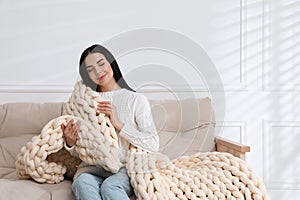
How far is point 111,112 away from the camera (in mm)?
1864

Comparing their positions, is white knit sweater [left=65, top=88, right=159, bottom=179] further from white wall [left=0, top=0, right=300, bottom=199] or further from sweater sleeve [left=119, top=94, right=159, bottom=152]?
white wall [left=0, top=0, right=300, bottom=199]

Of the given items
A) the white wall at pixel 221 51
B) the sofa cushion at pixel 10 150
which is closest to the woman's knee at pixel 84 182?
the sofa cushion at pixel 10 150

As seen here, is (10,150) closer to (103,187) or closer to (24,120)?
(24,120)

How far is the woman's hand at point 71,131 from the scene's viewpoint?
74.3 inches

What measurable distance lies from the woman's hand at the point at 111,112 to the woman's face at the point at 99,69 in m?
0.11

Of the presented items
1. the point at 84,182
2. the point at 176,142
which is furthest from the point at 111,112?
the point at 176,142

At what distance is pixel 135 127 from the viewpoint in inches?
69.7

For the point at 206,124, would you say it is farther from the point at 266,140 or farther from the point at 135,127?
the point at 266,140

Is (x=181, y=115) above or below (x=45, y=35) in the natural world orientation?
below

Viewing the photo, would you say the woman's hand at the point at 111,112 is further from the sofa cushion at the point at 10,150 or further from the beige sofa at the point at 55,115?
the sofa cushion at the point at 10,150

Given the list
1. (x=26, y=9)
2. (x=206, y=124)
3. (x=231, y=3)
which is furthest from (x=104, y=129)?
(x=231, y=3)

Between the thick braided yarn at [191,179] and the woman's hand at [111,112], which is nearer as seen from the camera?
the thick braided yarn at [191,179]

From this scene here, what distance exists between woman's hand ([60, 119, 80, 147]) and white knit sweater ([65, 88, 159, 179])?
3 centimetres

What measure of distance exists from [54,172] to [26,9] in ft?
3.80
